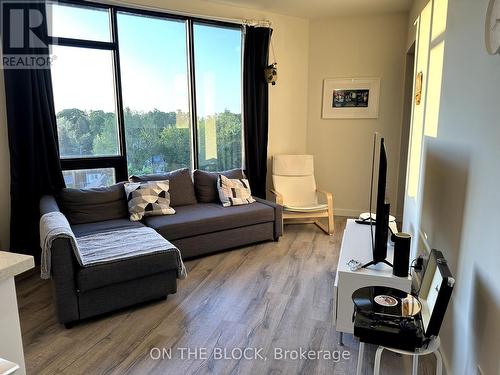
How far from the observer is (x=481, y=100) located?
154 centimetres

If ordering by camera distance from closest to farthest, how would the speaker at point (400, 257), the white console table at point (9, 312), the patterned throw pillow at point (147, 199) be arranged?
the white console table at point (9, 312), the speaker at point (400, 257), the patterned throw pillow at point (147, 199)

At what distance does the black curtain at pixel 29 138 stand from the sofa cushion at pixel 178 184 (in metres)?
0.80

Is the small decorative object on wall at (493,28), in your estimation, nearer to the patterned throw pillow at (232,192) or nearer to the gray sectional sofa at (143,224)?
the gray sectional sofa at (143,224)

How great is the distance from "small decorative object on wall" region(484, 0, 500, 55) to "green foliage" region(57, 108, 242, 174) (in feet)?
10.8

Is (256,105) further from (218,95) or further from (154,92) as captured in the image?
(154,92)

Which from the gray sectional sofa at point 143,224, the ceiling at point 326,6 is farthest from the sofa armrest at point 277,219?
the ceiling at point 326,6

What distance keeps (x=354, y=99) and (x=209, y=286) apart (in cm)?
319

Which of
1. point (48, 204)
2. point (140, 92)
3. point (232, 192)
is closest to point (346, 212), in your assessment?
point (232, 192)

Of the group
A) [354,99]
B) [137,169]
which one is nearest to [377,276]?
[137,169]

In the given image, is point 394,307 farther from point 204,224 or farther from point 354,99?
point 354,99

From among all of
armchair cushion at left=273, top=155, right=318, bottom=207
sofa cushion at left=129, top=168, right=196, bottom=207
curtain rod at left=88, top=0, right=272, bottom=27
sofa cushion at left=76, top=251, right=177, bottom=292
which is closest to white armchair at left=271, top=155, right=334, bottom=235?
armchair cushion at left=273, top=155, right=318, bottom=207

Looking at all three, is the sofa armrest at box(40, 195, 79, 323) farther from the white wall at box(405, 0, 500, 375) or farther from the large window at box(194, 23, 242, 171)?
the large window at box(194, 23, 242, 171)

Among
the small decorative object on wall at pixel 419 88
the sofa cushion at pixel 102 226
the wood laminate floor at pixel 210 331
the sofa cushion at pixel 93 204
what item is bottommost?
the wood laminate floor at pixel 210 331

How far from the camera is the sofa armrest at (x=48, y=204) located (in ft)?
9.18
